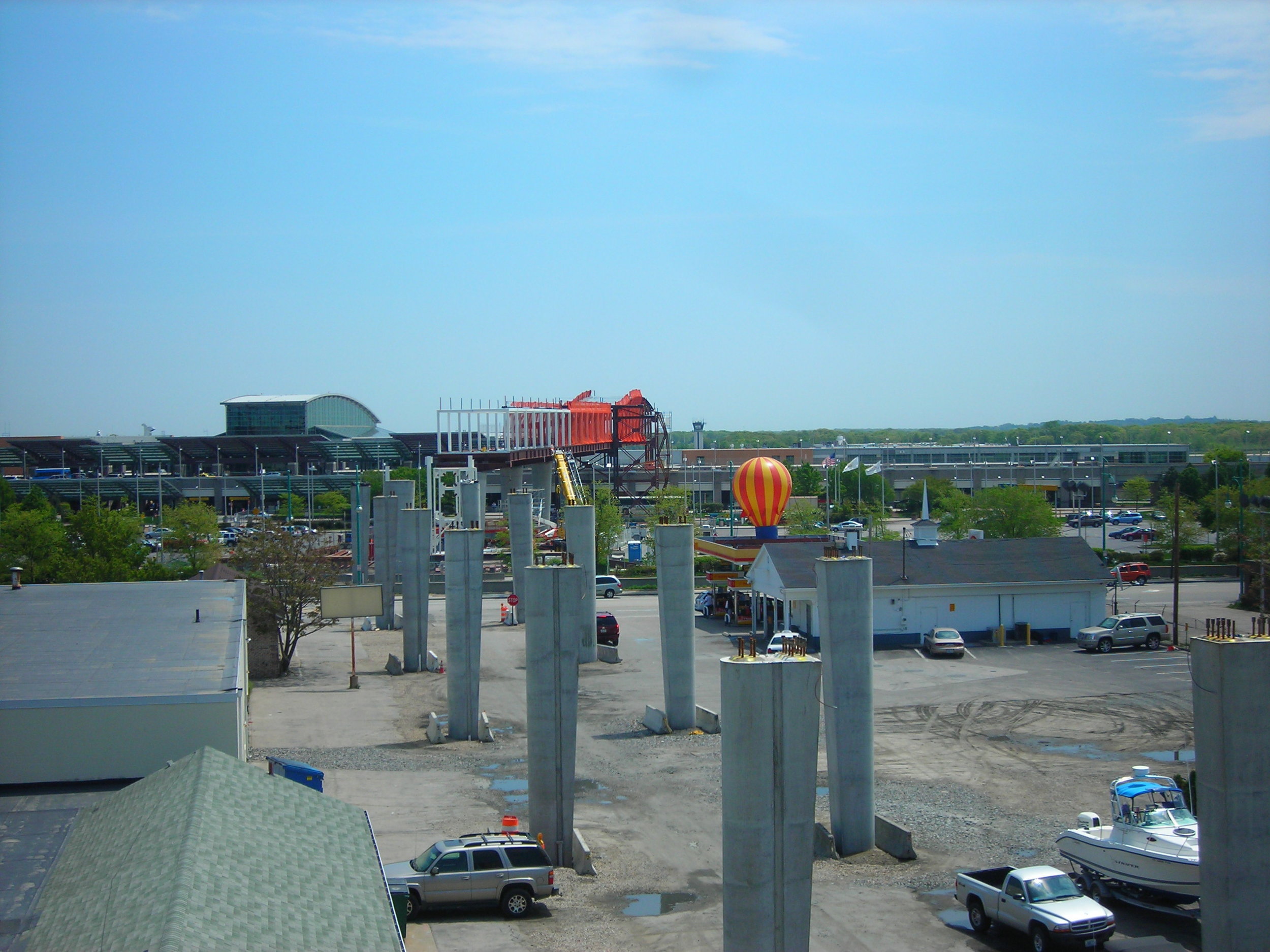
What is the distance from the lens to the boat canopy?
1528 centimetres

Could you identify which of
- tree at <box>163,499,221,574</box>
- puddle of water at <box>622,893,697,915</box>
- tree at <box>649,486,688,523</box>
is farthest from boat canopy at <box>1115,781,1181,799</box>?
tree at <box>163,499,221,574</box>

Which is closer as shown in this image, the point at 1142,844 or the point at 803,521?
the point at 1142,844

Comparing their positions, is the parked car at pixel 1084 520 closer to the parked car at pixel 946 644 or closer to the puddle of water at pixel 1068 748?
the parked car at pixel 946 644

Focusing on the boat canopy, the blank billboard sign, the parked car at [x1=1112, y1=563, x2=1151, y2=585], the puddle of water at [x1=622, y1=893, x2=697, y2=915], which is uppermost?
the blank billboard sign

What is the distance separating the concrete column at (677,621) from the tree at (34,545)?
24.3m

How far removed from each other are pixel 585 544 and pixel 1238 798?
24.0 meters

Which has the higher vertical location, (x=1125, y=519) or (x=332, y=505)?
(x=332, y=505)

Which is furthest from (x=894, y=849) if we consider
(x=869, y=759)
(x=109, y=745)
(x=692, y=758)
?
(x=109, y=745)

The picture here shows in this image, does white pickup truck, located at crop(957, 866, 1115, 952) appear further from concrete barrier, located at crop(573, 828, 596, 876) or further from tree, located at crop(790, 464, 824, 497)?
tree, located at crop(790, 464, 824, 497)

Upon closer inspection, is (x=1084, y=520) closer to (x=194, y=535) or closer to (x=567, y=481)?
(x=567, y=481)

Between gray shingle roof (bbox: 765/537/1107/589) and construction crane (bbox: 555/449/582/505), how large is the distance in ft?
79.1

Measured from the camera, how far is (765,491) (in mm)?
45906

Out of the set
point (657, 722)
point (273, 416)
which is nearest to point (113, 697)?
point (657, 722)

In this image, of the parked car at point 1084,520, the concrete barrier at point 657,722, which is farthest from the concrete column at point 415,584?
the parked car at point 1084,520
